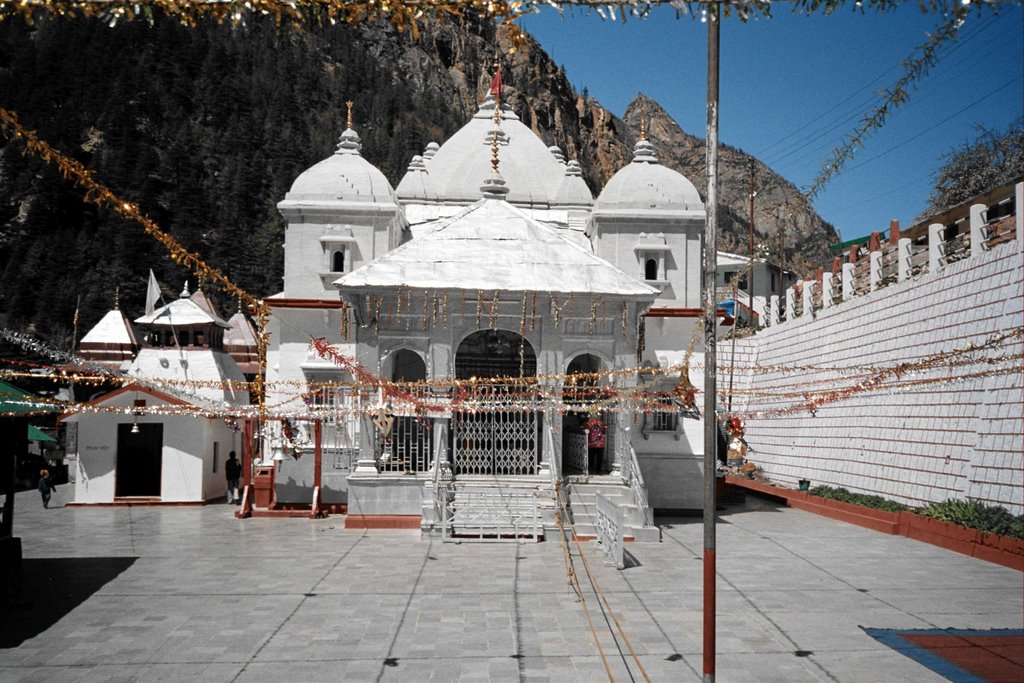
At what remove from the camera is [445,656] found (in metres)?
8.80

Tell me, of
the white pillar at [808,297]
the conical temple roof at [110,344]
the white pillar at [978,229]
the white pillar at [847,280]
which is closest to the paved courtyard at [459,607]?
the white pillar at [978,229]

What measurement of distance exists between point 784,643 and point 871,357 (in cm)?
1424

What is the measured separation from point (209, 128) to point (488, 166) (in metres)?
79.8

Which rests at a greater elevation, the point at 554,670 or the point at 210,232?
the point at 210,232

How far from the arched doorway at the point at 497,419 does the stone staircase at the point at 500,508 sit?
632mm

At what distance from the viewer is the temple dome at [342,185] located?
953 inches

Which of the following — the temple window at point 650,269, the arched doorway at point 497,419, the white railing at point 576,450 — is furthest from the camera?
the temple window at point 650,269

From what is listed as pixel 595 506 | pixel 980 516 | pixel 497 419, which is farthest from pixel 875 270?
pixel 595 506

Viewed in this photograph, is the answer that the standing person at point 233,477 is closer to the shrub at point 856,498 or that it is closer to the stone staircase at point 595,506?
the stone staircase at point 595,506

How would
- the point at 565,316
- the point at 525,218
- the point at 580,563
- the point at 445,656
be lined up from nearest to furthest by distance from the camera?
the point at 445,656 → the point at 580,563 → the point at 565,316 → the point at 525,218

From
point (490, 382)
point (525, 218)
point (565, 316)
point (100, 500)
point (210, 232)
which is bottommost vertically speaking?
point (100, 500)

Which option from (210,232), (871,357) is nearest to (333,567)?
(871,357)

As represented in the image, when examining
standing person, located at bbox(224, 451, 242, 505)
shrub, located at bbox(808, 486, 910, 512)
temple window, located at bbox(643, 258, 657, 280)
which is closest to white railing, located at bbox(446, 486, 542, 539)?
shrub, located at bbox(808, 486, 910, 512)

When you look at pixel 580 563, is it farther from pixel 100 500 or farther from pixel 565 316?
pixel 100 500
